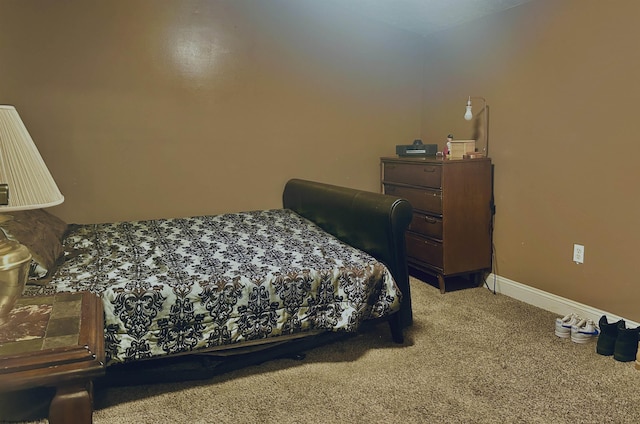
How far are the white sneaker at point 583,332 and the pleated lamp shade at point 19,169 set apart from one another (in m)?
2.48

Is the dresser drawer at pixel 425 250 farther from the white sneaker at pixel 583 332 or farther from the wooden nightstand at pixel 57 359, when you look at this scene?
the wooden nightstand at pixel 57 359

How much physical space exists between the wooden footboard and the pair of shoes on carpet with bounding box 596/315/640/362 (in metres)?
0.93

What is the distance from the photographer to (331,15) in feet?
12.4

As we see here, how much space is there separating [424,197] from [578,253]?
102cm

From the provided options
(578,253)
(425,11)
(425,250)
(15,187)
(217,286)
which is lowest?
(425,250)

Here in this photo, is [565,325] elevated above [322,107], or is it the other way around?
[322,107]

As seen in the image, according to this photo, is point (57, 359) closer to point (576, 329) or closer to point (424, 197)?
point (576, 329)

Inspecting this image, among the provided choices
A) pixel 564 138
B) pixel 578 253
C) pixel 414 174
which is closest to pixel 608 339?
pixel 578 253

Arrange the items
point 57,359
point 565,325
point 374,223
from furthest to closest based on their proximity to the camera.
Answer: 1. point 565,325
2. point 374,223
3. point 57,359

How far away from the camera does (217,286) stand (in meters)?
2.07

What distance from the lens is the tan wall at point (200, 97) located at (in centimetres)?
310

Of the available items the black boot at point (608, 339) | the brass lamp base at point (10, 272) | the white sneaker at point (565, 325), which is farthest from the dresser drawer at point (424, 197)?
the brass lamp base at point (10, 272)

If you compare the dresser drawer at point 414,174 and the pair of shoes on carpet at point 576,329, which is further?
the dresser drawer at point 414,174

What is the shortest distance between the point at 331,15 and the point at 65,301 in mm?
3059
